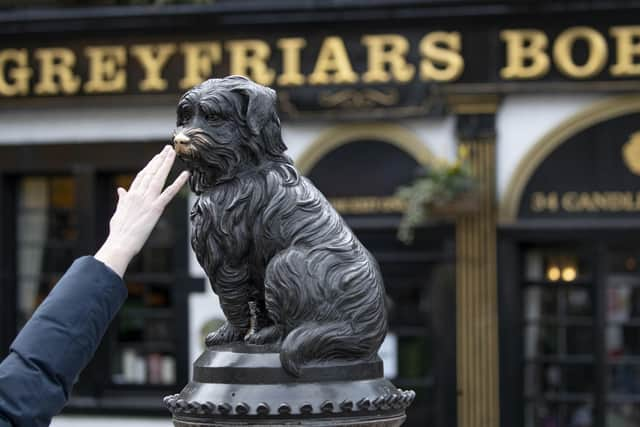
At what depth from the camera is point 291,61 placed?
10.9m

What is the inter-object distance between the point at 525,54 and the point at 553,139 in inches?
28.5

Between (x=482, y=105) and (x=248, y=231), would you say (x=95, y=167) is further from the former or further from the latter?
(x=248, y=231)

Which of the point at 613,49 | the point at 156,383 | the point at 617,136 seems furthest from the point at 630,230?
the point at 156,383

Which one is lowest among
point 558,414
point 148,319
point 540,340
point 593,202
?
point 558,414

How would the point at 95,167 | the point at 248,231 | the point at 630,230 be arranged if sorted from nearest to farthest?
the point at 248,231
the point at 630,230
the point at 95,167

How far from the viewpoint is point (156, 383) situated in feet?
37.8

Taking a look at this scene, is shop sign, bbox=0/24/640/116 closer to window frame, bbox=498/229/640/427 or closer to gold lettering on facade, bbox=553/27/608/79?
gold lettering on facade, bbox=553/27/608/79

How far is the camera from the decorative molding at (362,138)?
10633mm

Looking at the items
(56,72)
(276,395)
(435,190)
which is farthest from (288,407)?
(56,72)

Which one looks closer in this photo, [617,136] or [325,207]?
[325,207]

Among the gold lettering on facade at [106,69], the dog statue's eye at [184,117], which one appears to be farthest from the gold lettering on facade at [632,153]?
the dog statue's eye at [184,117]

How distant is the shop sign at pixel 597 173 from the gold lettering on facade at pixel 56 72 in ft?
13.9

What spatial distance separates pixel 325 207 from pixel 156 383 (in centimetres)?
858

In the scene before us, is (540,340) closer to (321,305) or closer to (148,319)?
(148,319)
